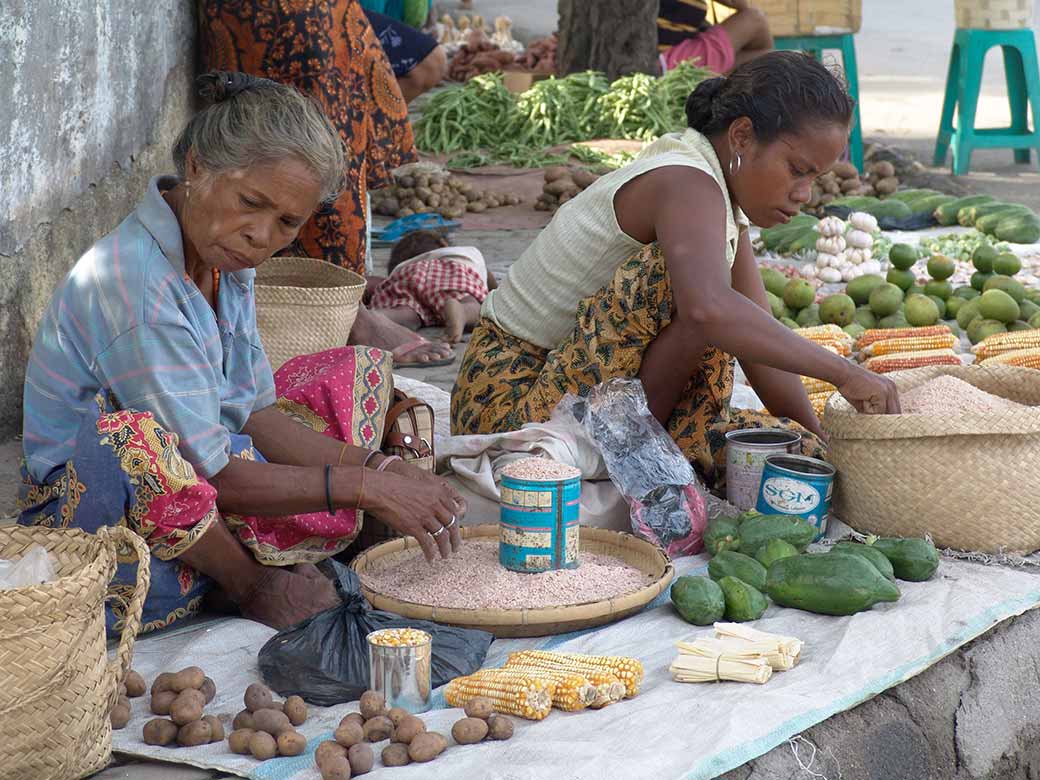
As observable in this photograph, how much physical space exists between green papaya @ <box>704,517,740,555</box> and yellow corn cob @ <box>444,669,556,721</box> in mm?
850

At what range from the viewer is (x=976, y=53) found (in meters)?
10.0

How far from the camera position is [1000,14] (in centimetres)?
997

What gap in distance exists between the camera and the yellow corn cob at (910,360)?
4.36 metres

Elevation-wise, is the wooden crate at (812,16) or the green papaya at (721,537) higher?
the wooden crate at (812,16)

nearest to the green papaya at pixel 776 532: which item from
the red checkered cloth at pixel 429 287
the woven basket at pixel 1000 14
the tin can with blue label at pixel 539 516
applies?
the tin can with blue label at pixel 539 516

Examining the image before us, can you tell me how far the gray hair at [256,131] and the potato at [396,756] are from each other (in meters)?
1.09

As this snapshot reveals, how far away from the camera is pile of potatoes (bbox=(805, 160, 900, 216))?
8.33m

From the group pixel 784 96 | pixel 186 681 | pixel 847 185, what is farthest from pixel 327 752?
pixel 847 185

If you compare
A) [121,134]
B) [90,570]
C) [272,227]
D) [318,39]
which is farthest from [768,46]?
[90,570]

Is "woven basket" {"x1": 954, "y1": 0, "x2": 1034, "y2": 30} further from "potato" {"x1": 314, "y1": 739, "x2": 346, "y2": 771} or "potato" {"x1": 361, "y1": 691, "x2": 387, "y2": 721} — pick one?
"potato" {"x1": 314, "y1": 739, "x2": 346, "y2": 771}

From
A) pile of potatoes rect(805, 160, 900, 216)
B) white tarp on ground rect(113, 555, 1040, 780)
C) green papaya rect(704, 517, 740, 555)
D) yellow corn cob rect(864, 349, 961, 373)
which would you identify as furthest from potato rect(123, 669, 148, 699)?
pile of potatoes rect(805, 160, 900, 216)

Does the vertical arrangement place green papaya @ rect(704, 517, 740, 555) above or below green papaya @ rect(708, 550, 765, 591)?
below

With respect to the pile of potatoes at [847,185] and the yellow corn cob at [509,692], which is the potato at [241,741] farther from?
the pile of potatoes at [847,185]

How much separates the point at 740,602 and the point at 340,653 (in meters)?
0.85
